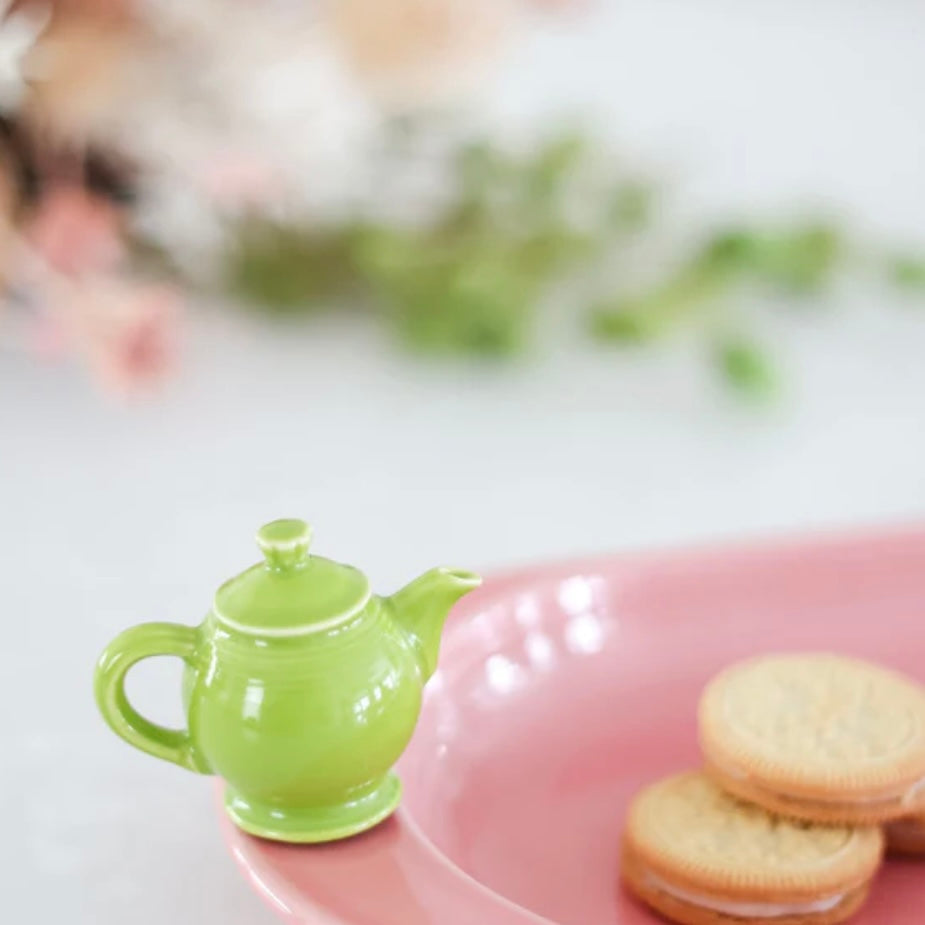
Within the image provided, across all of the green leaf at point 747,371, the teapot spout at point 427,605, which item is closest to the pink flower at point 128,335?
the green leaf at point 747,371

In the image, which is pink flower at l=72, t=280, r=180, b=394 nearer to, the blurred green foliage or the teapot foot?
the blurred green foliage

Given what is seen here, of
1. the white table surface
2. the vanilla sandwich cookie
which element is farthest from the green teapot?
the vanilla sandwich cookie

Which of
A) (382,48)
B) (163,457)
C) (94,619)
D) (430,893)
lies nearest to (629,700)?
(430,893)

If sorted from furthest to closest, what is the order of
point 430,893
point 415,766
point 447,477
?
point 447,477
point 415,766
point 430,893

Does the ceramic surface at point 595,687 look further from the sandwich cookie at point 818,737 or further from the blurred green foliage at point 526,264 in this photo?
the blurred green foliage at point 526,264

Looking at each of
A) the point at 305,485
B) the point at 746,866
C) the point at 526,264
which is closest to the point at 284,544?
the point at 746,866

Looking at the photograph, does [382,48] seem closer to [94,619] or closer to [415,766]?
[94,619]

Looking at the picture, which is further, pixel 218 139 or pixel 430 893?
pixel 218 139
